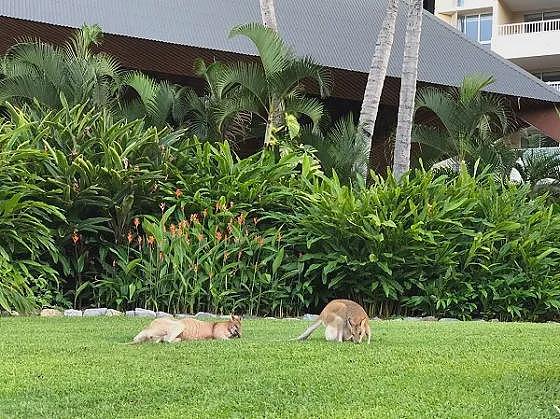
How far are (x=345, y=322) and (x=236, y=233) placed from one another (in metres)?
3.39

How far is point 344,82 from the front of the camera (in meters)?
16.1

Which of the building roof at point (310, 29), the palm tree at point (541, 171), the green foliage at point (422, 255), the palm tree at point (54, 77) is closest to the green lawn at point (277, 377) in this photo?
the green foliage at point (422, 255)

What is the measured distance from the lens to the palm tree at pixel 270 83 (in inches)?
440

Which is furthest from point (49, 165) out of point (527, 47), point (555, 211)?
point (527, 47)

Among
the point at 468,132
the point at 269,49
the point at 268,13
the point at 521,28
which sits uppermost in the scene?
the point at 521,28

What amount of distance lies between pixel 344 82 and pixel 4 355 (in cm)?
1208

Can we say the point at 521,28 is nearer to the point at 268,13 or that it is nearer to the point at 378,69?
the point at 268,13

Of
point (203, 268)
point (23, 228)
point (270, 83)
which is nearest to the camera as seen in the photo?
point (23, 228)

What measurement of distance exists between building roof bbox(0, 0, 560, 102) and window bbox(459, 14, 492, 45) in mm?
17563

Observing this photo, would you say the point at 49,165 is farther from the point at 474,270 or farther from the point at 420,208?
the point at 474,270

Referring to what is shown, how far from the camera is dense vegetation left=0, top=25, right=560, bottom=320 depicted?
813cm

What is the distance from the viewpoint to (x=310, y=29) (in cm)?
1658

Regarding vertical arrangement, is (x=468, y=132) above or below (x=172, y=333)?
above

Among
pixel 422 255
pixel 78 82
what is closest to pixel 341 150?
pixel 422 255
